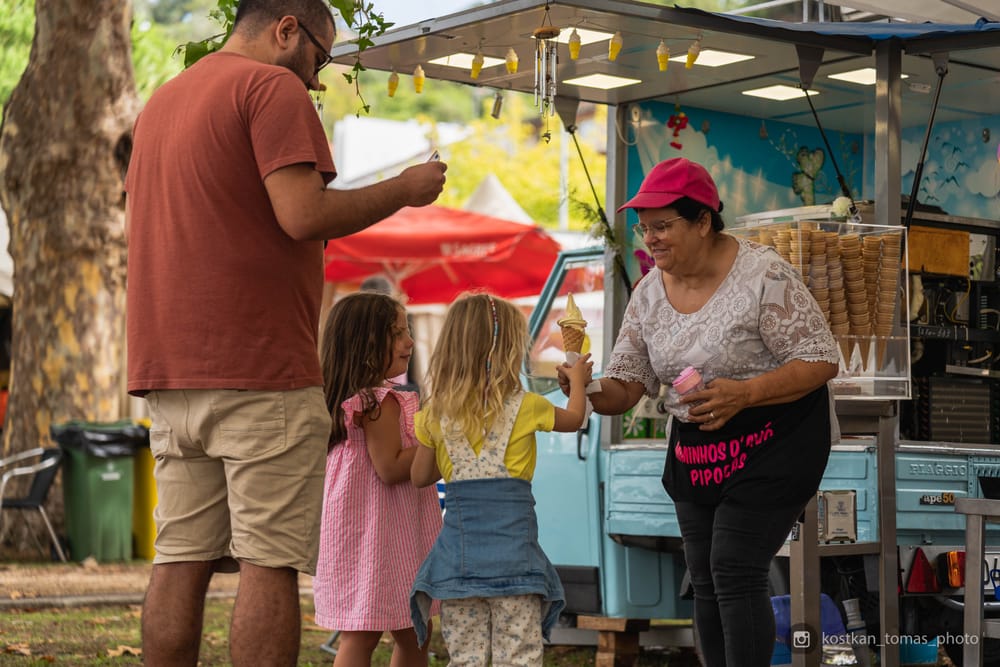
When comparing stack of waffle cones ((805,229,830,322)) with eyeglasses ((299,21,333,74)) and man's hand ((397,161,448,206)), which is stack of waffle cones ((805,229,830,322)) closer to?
man's hand ((397,161,448,206))

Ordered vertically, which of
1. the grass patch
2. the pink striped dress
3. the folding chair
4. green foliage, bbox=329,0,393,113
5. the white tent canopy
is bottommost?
the grass patch

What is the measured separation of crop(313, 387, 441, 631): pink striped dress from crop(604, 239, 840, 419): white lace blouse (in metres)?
1.12

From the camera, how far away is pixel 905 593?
18.1 ft

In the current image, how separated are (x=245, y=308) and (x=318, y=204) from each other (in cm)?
33

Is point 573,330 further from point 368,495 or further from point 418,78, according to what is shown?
point 418,78

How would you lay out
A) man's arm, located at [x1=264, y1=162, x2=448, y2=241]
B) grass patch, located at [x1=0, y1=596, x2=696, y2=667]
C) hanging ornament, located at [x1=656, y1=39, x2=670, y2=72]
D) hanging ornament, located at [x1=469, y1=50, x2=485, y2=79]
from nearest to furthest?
man's arm, located at [x1=264, y1=162, x2=448, y2=241]
hanging ornament, located at [x1=656, y1=39, x2=670, y2=72]
hanging ornament, located at [x1=469, y1=50, x2=485, y2=79]
grass patch, located at [x1=0, y1=596, x2=696, y2=667]

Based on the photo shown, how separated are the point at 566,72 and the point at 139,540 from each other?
23.1 feet

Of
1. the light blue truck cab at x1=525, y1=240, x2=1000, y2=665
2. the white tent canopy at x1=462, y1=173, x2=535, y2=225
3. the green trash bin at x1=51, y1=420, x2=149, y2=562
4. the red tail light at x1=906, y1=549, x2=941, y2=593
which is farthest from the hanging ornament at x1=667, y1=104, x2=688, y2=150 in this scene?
the white tent canopy at x1=462, y1=173, x2=535, y2=225

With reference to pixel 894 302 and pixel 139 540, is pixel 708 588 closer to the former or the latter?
pixel 894 302

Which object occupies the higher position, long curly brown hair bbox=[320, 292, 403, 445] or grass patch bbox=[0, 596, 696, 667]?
long curly brown hair bbox=[320, 292, 403, 445]

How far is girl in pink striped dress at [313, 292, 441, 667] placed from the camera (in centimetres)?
493

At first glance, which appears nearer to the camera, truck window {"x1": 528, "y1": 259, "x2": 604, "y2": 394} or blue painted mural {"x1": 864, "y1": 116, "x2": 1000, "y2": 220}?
blue painted mural {"x1": 864, "y1": 116, "x2": 1000, "y2": 220}

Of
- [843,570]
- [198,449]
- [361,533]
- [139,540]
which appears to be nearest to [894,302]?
[843,570]

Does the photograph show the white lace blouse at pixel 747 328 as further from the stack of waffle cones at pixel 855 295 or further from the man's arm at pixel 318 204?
the man's arm at pixel 318 204
